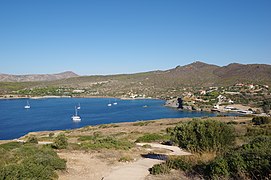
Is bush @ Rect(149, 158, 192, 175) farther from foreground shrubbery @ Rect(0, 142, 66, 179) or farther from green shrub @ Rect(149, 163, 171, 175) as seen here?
foreground shrubbery @ Rect(0, 142, 66, 179)

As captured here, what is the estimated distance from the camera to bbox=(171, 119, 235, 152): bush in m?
13.0

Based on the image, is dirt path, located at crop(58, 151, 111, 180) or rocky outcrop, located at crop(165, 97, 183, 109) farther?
rocky outcrop, located at crop(165, 97, 183, 109)

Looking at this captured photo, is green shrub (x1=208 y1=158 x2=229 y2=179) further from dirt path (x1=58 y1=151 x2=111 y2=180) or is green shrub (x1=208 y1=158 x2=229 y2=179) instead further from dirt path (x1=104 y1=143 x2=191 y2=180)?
dirt path (x1=58 y1=151 x2=111 y2=180)

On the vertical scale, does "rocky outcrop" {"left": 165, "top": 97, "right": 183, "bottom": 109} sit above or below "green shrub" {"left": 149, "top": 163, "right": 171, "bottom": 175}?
below

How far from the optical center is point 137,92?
7057 inches

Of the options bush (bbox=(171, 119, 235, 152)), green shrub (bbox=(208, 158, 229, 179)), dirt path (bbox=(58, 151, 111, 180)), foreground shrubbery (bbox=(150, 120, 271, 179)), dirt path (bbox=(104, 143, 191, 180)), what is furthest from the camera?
bush (bbox=(171, 119, 235, 152))

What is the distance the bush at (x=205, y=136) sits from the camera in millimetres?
13000

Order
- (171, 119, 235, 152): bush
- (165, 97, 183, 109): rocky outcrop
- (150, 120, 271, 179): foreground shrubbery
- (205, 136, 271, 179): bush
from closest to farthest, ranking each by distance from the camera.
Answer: (205, 136, 271, 179): bush, (150, 120, 271, 179): foreground shrubbery, (171, 119, 235, 152): bush, (165, 97, 183, 109): rocky outcrop

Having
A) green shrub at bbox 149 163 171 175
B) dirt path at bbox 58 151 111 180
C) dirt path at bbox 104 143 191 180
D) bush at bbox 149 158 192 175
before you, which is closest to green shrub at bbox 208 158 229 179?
bush at bbox 149 158 192 175

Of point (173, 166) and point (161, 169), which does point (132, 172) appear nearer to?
point (161, 169)

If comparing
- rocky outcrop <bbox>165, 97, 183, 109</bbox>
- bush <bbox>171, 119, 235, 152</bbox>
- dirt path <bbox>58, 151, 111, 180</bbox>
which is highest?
bush <bbox>171, 119, 235, 152</bbox>

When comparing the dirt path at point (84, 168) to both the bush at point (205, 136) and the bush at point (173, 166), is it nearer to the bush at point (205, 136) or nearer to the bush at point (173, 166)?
the bush at point (173, 166)

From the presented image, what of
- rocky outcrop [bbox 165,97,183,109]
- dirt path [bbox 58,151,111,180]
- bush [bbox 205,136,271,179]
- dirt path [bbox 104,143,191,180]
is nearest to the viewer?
bush [bbox 205,136,271,179]

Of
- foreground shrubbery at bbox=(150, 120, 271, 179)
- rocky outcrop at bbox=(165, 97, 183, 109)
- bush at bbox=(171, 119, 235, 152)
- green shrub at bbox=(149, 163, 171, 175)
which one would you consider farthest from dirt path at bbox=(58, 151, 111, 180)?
rocky outcrop at bbox=(165, 97, 183, 109)
